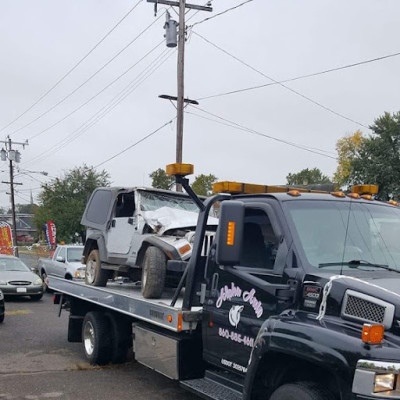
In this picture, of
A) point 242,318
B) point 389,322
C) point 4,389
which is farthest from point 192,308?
point 4,389

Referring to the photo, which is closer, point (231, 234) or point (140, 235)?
point (231, 234)

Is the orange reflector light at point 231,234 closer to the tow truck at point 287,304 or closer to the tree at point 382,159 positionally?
the tow truck at point 287,304

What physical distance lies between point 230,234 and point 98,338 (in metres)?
4.13

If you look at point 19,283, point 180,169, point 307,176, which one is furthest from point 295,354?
point 307,176

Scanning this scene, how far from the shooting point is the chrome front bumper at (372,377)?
3252 mm

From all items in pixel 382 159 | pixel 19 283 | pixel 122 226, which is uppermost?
pixel 382 159

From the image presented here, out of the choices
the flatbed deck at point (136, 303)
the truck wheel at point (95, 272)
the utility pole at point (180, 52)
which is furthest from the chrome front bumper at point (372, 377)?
the utility pole at point (180, 52)

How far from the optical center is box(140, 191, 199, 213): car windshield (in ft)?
25.2

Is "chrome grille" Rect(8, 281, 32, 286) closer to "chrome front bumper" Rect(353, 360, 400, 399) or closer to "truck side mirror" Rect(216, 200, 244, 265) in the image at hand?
"truck side mirror" Rect(216, 200, 244, 265)

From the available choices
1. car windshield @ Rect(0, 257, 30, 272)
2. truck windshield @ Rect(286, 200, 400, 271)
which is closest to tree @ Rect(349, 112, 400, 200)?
car windshield @ Rect(0, 257, 30, 272)

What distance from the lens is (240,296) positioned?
475cm

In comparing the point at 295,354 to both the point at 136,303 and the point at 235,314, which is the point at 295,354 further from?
the point at 136,303

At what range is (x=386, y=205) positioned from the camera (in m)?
5.01

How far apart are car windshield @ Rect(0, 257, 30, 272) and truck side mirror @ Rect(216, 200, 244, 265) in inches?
557
